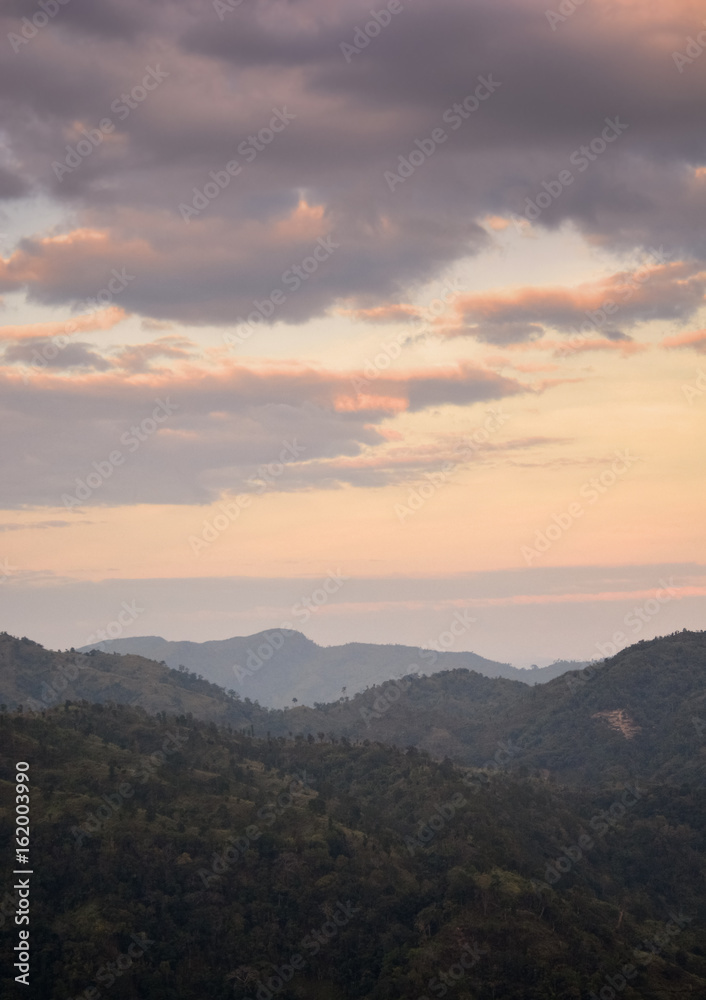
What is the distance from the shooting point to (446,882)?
110 metres

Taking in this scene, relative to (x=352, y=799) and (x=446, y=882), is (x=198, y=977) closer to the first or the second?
(x=446, y=882)

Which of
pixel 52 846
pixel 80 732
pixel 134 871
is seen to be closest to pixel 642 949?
pixel 134 871

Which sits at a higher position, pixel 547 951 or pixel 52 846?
pixel 52 846

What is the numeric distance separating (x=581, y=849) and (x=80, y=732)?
75.9m
